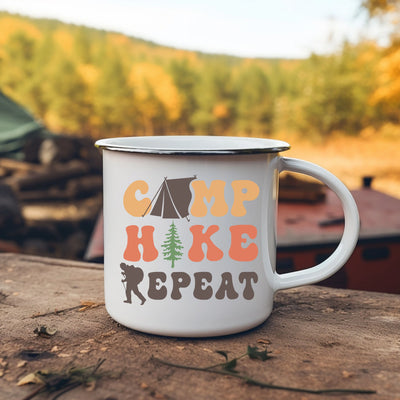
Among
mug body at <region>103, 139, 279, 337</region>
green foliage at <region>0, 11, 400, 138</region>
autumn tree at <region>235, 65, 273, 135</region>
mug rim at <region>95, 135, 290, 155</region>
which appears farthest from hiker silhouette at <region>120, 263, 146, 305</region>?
autumn tree at <region>235, 65, 273, 135</region>

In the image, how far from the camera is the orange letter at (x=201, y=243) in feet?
2.56

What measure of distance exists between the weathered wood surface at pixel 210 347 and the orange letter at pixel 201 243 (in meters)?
0.16

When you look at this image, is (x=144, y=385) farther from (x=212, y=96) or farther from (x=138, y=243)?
(x=212, y=96)

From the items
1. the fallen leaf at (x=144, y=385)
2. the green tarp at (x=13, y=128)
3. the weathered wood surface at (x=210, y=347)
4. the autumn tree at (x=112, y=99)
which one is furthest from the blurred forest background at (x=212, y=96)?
the fallen leaf at (x=144, y=385)

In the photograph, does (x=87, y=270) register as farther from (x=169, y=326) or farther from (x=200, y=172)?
(x=200, y=172)

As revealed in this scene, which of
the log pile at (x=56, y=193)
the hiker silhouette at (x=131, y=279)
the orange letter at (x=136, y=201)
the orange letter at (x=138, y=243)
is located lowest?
the log pile at (x=56, y=193)

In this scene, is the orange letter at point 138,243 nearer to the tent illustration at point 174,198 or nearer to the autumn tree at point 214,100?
the tent illustration at point 174,198

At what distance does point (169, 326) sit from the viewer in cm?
82

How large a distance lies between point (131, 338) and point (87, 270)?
462mm

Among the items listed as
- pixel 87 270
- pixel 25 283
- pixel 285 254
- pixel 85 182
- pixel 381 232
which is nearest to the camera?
pixel 25 283

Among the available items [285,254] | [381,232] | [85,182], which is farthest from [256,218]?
[85,182]

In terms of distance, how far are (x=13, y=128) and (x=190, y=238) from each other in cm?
662

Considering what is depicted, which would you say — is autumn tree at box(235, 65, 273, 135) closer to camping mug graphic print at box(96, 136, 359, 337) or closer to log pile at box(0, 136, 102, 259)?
log pile at box(0, 136, 102, 259)

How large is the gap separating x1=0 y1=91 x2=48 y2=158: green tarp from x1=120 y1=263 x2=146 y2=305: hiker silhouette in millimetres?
6408
